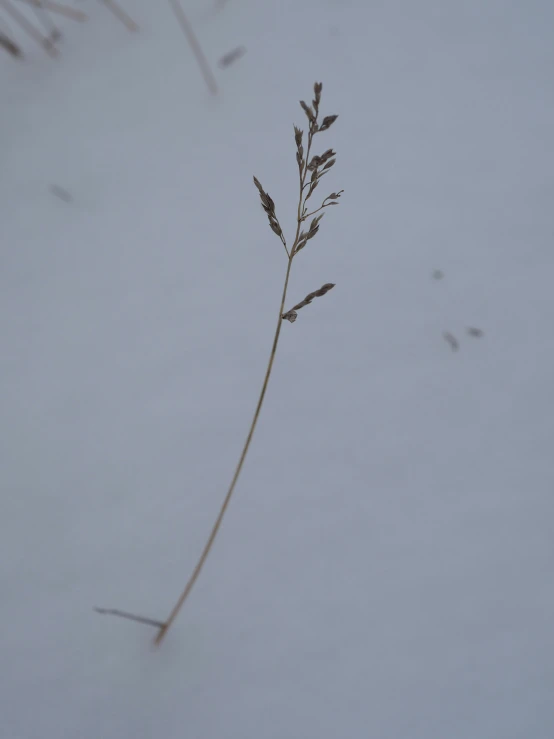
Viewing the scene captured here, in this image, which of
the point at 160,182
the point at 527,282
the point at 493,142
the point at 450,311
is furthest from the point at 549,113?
the point at 160,182

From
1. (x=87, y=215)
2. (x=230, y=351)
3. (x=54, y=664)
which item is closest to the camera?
(x=54, y=664)

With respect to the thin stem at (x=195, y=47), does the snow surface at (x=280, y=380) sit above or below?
below

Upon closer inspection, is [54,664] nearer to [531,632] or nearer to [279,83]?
[531,632]

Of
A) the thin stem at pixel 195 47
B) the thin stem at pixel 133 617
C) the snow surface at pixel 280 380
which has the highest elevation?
the thin stem at pixel 195 47

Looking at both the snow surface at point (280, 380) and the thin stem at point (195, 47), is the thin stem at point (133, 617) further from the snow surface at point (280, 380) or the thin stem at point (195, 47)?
the thin stem at point (195, 47)

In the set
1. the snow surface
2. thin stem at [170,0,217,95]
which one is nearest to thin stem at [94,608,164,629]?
the snow surface

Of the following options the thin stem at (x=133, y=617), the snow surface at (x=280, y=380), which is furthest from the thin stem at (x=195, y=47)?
the thin stem at (x=133, y=617)

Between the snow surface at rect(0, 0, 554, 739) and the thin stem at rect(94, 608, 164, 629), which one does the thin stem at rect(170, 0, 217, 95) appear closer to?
the snow surface at rect(0, 0, 554, 739)

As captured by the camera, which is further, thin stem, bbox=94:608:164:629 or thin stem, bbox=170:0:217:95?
thin stem, bbox=170:0:217:95

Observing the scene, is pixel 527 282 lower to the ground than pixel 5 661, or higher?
higher
